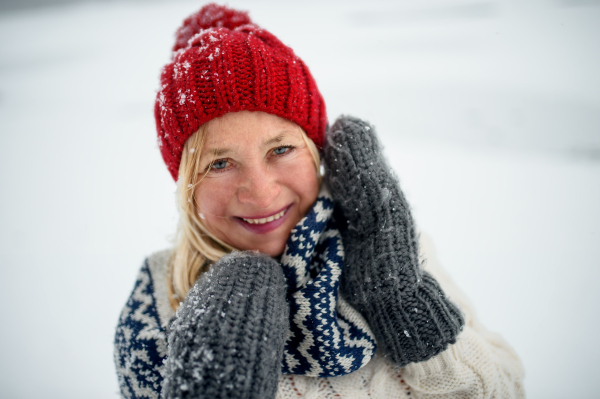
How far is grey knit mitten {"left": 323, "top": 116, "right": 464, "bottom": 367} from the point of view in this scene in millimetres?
996

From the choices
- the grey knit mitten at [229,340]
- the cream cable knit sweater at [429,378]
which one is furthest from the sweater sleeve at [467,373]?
the grey knit mitten at [229,340]

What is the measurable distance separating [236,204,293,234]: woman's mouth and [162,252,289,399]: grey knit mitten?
20cm

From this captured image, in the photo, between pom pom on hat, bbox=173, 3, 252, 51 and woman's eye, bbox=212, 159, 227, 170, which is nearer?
woman's eye, bbox=212, 159, 227, 170

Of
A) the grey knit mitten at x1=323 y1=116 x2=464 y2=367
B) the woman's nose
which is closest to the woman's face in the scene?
the woman's nose

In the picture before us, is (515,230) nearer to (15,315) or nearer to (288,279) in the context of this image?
(288,279)

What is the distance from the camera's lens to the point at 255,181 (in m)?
1.02

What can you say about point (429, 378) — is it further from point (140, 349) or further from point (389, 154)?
point (389, 154)

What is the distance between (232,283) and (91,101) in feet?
10.9

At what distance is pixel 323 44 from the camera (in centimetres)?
338

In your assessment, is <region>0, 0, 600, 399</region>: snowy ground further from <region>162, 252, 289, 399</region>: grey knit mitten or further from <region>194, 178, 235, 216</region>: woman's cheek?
<region>162, 252, 289, 399</region>: grey knit mitten

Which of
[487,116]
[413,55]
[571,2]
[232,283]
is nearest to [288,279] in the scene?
[232,283]

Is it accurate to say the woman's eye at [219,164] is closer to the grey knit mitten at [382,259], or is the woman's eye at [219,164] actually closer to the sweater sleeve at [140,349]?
the grey knit mitten at [382,259]

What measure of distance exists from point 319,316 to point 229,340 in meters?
0.31

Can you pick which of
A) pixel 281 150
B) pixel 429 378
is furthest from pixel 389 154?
pixel 429 378
